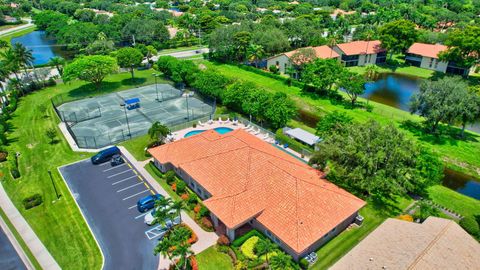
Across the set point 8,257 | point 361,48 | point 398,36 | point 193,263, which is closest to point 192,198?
point 193,263

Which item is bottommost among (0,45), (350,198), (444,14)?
(350,198)

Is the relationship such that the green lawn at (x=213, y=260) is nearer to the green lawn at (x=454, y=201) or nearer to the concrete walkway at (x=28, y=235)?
the concrete walkway at (x=28, y=235)

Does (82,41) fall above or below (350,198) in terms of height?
above

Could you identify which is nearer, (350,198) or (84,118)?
(350,198)

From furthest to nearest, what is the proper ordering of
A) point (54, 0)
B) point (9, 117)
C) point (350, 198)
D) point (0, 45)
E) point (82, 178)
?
point (54, 0) < point (0, 45) < point (9, 117) < point (82, 178) < point (350, 198)

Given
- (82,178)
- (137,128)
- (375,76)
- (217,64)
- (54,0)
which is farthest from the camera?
(54,0)

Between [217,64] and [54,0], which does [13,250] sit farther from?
[54,0]

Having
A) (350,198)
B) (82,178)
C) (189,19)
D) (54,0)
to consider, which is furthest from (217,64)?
(54,0)

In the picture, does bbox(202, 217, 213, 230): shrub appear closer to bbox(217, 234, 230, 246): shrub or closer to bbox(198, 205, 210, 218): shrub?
bbox(198, 205, 210, 218): shrub
